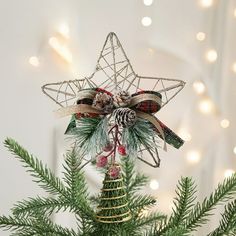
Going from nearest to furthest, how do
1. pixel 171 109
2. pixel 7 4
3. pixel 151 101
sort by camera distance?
pixel 151 101 < pixel 7 4 < pixel 171 109

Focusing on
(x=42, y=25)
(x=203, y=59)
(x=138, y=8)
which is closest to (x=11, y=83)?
(x=42, y=25)

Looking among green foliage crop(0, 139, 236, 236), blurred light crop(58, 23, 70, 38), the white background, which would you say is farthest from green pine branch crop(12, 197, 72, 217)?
blurred light crop(58, 23, 70, 38)

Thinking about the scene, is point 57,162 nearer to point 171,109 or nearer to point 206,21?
point 171,109

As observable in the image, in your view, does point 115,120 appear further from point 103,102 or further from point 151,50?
point 151,50

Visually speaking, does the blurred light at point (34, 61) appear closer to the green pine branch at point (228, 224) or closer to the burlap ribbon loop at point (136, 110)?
the burlap ribbon loop at point (136, 110)

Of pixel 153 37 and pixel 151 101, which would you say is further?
pixel 153 37
